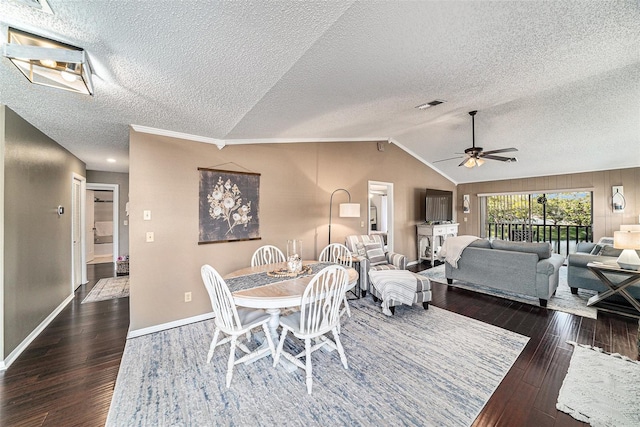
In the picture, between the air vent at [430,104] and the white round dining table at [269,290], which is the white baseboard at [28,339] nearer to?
the white round dining table at [269,290]

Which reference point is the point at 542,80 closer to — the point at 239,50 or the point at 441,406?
the point at 239,50

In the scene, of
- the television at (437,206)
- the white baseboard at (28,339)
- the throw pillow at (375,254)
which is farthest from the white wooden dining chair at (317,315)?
the television at (437,206)

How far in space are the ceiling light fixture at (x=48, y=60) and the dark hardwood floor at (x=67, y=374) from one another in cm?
229

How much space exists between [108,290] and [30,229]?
2.11m

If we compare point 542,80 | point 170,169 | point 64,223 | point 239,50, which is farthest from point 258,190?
point 542,80

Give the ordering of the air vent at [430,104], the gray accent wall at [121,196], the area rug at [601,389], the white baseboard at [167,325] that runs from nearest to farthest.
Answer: the area rug at [601,389] → the white baseboard at [167,325] → the air vent at [430,104] → the gray accent wall at [121,196]

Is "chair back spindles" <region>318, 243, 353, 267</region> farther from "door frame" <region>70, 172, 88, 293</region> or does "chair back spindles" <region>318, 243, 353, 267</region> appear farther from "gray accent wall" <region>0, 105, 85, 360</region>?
"door frame" <region>70, 172, 88, 293</region>

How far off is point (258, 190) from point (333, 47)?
232 cm

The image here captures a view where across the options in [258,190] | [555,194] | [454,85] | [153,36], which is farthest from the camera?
[555,194]

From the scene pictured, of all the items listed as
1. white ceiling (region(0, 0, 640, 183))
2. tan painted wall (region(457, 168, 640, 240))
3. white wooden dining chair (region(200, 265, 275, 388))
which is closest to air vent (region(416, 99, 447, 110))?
white ceiling (region(0, 0, 640, 183))

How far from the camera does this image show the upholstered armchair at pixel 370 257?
4008 mm

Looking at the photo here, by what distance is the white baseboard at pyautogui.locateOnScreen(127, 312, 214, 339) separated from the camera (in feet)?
9.20

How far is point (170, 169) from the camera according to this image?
3.02 m

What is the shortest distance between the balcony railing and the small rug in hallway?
871 cm
